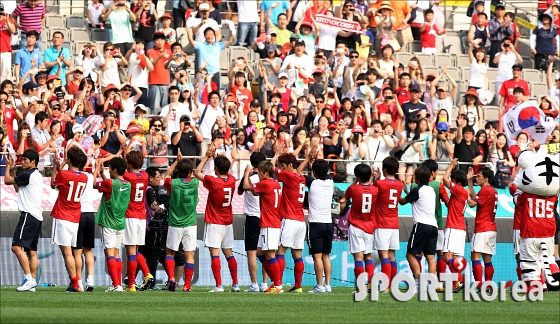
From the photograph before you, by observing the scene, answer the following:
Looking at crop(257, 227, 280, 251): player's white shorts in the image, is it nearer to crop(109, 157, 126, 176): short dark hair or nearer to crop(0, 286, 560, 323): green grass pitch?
crop(0, 286, 560, 323): green grass pitch

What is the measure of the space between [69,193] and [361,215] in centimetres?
457

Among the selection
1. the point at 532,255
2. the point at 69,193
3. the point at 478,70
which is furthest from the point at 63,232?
the point at 478,70

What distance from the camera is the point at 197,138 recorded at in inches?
896

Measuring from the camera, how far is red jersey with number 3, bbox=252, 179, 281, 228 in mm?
18141

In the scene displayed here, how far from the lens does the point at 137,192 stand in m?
18.0

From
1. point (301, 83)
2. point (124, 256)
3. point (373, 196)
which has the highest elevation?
point (301, 83)

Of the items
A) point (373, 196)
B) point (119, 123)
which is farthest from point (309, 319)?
point (119, 123)

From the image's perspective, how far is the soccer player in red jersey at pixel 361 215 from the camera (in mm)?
18453

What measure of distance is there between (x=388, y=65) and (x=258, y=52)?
302 centimetres

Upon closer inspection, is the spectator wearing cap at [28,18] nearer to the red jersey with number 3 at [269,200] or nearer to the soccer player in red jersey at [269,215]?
the soccer player in red jersey at [269,215]

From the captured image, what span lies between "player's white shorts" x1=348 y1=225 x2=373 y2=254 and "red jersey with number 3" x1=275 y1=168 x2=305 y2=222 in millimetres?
899

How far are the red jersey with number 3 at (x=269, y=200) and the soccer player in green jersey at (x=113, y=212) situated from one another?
205 centimetres

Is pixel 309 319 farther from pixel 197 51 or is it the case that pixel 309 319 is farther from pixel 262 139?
pixel 197 51

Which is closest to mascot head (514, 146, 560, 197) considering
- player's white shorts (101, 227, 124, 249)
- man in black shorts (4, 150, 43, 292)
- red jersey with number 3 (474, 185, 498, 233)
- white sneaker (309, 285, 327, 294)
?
red jersey with number 3 (474, 185, 498, 233)
